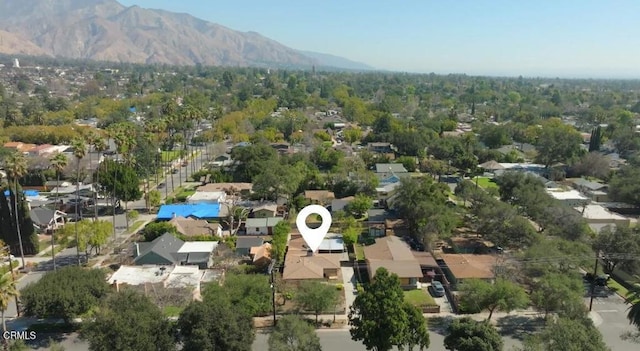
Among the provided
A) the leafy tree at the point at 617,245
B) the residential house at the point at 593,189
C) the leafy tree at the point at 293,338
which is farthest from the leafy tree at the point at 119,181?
the residential house at the point at 593,189

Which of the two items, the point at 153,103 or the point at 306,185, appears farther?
the point at 153,103

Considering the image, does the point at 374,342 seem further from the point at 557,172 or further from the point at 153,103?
the point at 153,103

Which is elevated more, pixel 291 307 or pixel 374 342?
pixel 374 342

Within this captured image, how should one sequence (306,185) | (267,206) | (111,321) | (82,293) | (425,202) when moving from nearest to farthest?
1. (111,321)
2. (82,293)
3. (425,202)
4. (267,206)
5. (306,185)

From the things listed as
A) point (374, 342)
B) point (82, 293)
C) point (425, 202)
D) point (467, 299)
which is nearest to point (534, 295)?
point (467, 299)

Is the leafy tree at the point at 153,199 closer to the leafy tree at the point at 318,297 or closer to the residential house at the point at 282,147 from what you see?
the residential house at the point at 282,147

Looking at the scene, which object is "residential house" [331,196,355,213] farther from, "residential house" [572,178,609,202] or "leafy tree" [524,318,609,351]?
"residential house" [572,178,609,202]

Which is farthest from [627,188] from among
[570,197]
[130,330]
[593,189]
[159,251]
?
[130,330]
